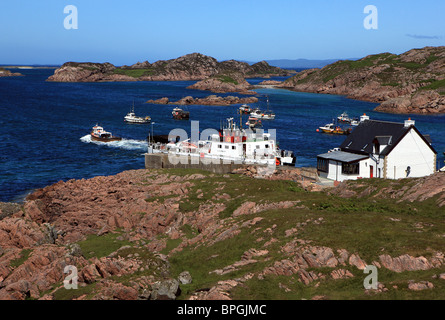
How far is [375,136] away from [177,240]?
26.2 meters

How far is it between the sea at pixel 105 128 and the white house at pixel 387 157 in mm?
20416

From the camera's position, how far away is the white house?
1841 inches

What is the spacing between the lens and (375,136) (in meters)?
48.0

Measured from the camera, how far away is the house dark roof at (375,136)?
154 ft

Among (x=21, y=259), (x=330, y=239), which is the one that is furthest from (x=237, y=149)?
(x=330, y=239)

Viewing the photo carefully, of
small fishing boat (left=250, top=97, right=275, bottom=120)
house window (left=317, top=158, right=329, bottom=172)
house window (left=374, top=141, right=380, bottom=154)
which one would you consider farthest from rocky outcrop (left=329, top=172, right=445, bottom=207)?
small fishing boat (left=250, top=97, right=275, bottom=120)

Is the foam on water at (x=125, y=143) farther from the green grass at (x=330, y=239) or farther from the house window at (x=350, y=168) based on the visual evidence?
the green grass at (x=330, y=239)

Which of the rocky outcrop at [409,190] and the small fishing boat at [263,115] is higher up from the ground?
the small fishing boat at [263,115]

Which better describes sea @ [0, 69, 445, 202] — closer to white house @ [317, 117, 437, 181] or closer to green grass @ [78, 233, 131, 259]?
white house @ [317, 117, 437, 181]
